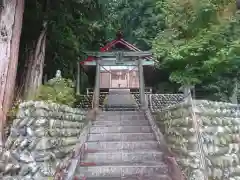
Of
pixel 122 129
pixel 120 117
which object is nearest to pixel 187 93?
pixel 122 129

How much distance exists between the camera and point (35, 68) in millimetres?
6844

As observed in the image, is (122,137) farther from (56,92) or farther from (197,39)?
(197,39)

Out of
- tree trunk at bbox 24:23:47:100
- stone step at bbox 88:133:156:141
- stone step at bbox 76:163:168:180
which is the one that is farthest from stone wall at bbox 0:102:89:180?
tree trunk at bbox 24:23:47:100

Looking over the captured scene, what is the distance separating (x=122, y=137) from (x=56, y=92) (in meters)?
2.04

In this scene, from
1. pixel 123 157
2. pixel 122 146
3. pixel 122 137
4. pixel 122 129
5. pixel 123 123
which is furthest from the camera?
pixel 123 123

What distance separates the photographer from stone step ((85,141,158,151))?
550 cm

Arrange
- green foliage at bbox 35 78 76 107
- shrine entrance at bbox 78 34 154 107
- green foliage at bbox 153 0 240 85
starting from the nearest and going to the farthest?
green foliage at bbox 35 78 76 107
green foliage at bbox 153 0 240 85
shrine entrance at bbox 78 34 154 107

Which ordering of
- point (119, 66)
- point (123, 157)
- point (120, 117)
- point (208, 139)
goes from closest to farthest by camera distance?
point (208, 139)
point (123, 157)
point (120, 117)
point (119, 66)

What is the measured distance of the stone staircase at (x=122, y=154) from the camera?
4.55m

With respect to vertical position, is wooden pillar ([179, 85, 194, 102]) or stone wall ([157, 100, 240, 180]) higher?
wooden pillar ([179, 85, 194, 102])

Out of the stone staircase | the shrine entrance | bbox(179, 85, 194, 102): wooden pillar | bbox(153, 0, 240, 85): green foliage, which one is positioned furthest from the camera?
the shrine entrance

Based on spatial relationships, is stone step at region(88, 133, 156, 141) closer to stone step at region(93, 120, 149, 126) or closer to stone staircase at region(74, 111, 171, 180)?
stone staircase at region(74, 111, 171, 180)

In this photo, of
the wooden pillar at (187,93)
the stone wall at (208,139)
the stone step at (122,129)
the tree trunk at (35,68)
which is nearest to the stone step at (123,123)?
the stone step at (122,129)

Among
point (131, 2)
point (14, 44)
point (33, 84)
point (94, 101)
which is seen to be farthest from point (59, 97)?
point (131, 2)
